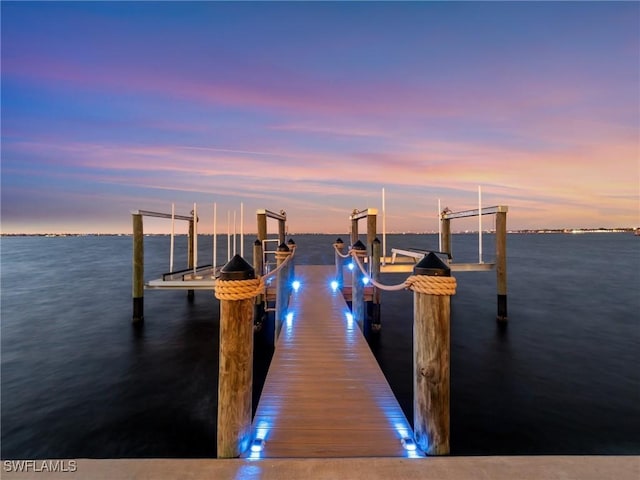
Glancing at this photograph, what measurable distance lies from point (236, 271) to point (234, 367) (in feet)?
2.79

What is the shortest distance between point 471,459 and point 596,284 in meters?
25.6

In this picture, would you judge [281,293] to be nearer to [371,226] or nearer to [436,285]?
[371,226]

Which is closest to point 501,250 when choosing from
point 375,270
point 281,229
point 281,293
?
point 375,270

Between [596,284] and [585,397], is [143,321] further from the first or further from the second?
[596,284]

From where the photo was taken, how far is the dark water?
516 cm

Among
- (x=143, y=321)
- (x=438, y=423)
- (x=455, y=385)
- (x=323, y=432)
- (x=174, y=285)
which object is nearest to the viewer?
(x=438, y=423)

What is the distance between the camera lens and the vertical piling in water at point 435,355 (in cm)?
253

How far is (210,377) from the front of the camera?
24.2 ft

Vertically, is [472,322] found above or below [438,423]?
below

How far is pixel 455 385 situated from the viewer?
6.98 m

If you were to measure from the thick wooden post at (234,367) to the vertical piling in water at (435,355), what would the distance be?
156 centimetres

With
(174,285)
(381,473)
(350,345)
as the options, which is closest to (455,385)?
(350,345)

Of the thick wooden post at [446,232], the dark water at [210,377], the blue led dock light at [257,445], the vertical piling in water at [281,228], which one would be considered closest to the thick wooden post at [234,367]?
the blue led dock light at [257,445]

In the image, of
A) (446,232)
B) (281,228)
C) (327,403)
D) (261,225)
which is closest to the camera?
(327,403)
